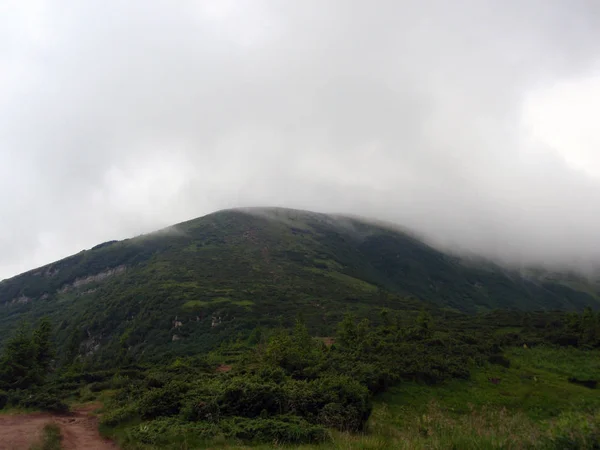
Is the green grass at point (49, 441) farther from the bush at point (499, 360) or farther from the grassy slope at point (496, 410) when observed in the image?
the bush at point (499, 360)

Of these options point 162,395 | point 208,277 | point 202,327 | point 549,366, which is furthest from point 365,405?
point 208,277

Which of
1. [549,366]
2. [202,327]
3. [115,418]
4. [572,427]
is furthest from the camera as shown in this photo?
[202,327]

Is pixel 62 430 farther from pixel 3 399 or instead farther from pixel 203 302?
pixel 203 302

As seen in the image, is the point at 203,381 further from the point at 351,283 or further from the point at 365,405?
the point at 351,283

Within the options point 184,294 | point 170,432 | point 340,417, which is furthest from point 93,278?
point 340,417

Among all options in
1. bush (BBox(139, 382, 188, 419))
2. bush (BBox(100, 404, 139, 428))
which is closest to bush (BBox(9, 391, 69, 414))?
bush (BBox(100, 404, 139, 428))

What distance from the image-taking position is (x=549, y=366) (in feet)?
133

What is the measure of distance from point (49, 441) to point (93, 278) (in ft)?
600

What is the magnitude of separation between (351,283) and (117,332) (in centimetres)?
9259

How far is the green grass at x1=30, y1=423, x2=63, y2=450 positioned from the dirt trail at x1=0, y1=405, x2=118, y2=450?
0.30 metres

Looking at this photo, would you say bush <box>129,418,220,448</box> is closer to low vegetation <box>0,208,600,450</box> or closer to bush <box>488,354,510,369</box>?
low vegetation <box>0,208,600,450</box>

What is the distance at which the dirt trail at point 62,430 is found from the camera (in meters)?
15.9

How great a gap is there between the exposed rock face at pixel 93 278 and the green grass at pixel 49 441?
559 ft

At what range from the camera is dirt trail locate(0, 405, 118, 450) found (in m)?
15.9
